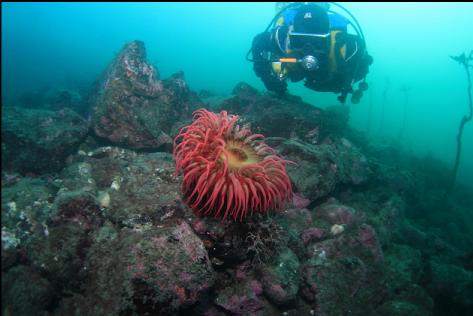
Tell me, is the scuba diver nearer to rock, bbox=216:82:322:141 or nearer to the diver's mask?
the diver's mask

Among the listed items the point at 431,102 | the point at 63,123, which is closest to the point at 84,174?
the point at 63,123

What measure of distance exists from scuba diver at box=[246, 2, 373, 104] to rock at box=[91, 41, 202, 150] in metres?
2.82

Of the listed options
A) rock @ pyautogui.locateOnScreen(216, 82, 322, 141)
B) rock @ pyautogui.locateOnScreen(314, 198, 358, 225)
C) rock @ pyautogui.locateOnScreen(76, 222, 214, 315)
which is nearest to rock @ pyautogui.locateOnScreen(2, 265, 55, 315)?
rock @ pyautogui.locateOnScreen(76, 222, 214, 315)

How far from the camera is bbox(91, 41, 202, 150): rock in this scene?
6.66m

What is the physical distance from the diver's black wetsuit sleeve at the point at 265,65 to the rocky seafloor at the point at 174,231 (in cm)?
45

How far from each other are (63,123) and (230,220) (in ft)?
15.0

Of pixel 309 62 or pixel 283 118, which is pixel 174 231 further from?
pixel 309 62

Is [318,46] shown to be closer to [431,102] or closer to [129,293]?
[129,293]

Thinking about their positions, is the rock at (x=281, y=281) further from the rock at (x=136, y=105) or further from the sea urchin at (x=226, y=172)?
the rock at (x=136, y=105)

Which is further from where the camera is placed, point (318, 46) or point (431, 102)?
point (431, 102)

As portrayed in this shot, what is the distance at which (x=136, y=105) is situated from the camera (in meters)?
7.04

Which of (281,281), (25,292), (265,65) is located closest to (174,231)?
(25,292)

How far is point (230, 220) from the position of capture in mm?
3766

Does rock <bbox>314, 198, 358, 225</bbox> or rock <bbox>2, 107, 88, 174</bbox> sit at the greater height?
rock <bbox>2, 107, 88, 174</bbox>
